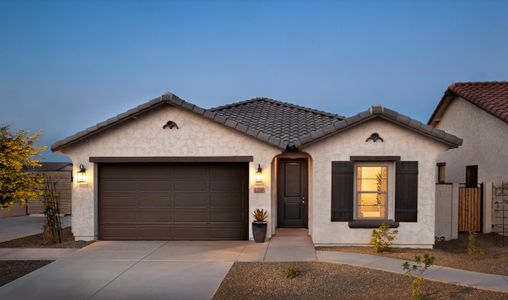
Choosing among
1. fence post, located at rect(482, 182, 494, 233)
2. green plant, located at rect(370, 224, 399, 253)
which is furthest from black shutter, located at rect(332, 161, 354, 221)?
fence post, located at rect(482, 182, 494, 233)

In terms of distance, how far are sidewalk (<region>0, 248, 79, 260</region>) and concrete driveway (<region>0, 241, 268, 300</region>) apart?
37 cm

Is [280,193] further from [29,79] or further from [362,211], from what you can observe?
[29,79]

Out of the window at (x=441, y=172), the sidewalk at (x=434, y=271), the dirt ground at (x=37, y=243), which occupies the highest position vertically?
the window at (x=441, y=172)

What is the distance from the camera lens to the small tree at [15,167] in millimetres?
11281

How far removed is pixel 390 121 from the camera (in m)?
10.9

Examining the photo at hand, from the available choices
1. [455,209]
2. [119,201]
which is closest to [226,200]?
[119,201]

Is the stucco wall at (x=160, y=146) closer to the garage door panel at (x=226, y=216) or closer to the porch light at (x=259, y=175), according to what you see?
the porch light at (x=259, y=175)

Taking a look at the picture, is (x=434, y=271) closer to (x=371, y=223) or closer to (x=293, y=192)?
(x=371, y=223)

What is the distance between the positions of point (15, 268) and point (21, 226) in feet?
21.7

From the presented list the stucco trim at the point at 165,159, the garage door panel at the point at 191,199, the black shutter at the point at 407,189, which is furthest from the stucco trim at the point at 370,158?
the garage door panel at the point at 191,199

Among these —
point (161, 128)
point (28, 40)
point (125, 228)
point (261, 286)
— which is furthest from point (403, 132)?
point (28, 40)

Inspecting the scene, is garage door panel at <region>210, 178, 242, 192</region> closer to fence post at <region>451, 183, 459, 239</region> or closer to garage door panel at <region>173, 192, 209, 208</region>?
garage door panel at <region>173, 192, 209, 208</region>

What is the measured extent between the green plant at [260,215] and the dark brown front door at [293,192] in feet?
6.13

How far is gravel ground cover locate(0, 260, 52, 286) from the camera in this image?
8258mm
